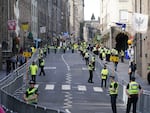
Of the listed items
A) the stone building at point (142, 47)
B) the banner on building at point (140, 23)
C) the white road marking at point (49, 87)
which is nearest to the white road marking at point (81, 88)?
the white road marking at point (49, 87)

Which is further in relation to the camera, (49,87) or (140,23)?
→ (49,87)

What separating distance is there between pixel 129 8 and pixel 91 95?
59963 millimetres

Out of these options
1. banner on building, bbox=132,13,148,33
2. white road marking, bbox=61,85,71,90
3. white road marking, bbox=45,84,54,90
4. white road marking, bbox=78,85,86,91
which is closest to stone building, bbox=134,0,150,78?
white road marking, bbox=78,85,86,91

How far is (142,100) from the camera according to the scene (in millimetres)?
22688

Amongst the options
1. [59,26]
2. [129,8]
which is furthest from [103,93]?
[59,26]

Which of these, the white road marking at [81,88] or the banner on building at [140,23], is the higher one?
the banner on building at [140,23]

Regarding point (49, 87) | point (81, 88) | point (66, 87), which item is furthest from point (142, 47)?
point (49, 87)

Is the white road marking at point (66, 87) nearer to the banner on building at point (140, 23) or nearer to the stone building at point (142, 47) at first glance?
the stone building at point (142, 47)

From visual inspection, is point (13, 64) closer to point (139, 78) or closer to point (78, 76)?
point (78, 76)

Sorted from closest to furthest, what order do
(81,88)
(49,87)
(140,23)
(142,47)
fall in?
(140,23), (81,88), (49,87), (142,47)

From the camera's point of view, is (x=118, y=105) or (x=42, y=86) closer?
(x=118, y=105)

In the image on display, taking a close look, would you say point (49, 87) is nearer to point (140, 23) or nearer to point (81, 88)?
point (81, 88)

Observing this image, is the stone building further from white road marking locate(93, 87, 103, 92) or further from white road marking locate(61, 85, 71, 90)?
white road marking locate(61, 85, 71, 90)

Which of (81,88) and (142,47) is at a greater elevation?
(142,47)
